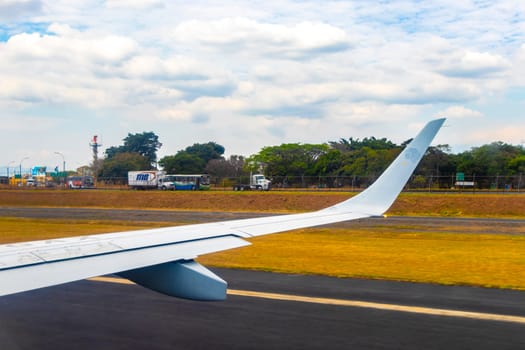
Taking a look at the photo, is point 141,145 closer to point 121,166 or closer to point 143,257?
point 121,166

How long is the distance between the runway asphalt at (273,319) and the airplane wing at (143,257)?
1.52 meters

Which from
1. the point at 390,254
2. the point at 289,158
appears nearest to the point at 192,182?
the point at 289,158

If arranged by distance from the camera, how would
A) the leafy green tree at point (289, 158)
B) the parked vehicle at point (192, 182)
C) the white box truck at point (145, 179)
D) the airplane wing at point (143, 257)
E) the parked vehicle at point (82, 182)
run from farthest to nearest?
the parked vehicle at point (82, 182) < the leafy green tree at point (289, 158) < the white box truck at point (145, 179) < the parked vehicle at point (192, 182) < the airplane wing at point (143, 257)

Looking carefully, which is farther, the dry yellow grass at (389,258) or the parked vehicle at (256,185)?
the parked vehicle at (256,185)

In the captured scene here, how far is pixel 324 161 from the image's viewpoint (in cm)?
7238

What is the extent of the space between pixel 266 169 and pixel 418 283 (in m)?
67.6

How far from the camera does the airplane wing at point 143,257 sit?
4086mm

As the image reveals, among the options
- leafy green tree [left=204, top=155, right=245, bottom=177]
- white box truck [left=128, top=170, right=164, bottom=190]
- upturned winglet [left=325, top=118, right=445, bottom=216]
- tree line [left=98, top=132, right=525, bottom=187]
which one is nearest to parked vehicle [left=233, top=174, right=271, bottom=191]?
tree line [left=98, top=132, right=525, bottom=187]

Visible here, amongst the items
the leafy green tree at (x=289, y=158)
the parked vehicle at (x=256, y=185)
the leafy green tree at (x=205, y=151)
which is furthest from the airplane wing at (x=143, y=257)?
the leafy green tree at (x=205, y=151)

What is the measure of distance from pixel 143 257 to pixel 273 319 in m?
3.53

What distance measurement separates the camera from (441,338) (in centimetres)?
695

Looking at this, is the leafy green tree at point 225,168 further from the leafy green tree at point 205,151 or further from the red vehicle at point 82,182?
the red vehicle at point 82,182

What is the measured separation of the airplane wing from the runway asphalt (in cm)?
152

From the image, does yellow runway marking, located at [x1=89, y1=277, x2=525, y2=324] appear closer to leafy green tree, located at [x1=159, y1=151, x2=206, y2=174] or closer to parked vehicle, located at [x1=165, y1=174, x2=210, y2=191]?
parked vehicle, located at [x1=165, y1=174, x2=210, y2=191]
